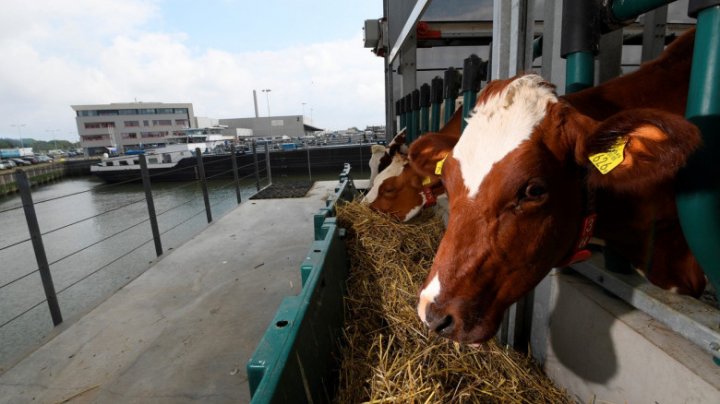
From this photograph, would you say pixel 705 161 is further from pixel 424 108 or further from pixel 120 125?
pixel 120 125

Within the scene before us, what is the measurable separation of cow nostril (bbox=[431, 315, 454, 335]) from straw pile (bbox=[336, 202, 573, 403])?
345 mm

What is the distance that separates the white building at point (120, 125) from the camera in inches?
2398

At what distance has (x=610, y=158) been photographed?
37.1 inches

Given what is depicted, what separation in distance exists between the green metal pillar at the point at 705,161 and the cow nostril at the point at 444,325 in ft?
2.12

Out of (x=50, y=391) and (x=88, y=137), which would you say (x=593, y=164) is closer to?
(x=50, y=391)

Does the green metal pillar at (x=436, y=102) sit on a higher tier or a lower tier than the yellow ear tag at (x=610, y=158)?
higher

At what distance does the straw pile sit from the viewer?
1364mm

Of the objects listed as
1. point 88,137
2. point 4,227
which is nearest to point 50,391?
point 4,227

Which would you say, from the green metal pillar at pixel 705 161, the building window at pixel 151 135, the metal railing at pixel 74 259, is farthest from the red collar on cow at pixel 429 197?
the building window at pixel 151 135

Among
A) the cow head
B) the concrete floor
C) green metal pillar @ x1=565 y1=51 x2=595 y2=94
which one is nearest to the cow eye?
the cow head

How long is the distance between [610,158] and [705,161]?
0.64ft

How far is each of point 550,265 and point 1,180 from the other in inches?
1235

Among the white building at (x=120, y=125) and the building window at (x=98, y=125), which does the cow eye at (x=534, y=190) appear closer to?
the white building at (x=120, y=125)

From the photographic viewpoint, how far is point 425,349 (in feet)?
5.10
